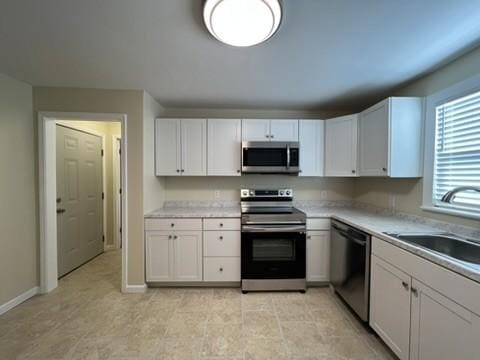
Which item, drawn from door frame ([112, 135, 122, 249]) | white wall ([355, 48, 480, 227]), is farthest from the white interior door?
white wall ([355, 48, 480, 227])

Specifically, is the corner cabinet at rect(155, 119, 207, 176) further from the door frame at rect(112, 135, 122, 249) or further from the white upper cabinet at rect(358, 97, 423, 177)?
the white upper cabinet at rect(358, 97, 423, 177)

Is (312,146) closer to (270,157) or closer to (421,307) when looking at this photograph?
(270,157)

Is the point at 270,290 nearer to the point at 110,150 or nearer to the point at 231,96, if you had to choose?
the point at 231,96

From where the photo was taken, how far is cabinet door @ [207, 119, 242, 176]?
9.53ft

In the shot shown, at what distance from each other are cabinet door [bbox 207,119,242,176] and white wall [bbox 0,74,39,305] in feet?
6.51

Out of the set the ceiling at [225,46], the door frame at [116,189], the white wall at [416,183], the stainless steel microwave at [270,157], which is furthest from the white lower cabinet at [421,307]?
Result: the door frame at [116,189]

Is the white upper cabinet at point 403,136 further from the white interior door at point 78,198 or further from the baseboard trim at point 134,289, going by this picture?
the white interior door at point 78,198

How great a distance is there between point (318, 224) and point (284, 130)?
50.9 inches

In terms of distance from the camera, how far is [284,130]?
2.94m

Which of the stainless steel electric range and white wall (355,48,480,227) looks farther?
the stainless steel electric range

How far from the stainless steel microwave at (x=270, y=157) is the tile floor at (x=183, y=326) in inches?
59.1

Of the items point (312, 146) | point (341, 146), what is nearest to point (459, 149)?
point (341, 146)

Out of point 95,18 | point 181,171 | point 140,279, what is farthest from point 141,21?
point 140,279

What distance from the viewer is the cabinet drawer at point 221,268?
103 inches
